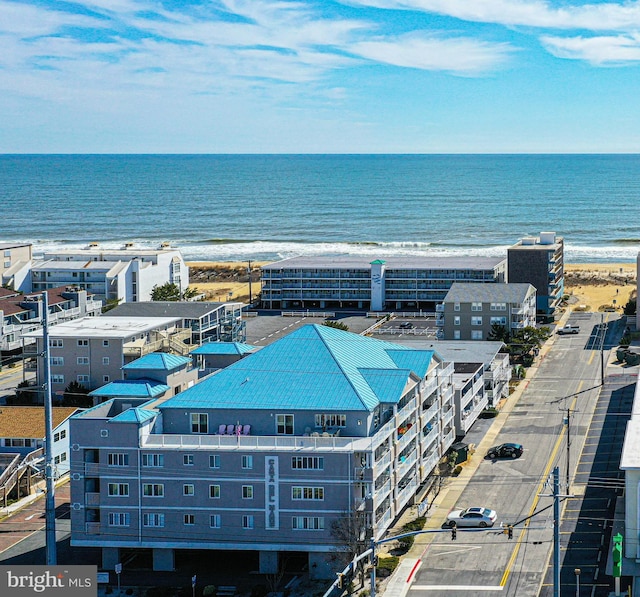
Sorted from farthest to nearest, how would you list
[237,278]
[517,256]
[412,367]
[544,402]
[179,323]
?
[237,278], [517,256], [179,323], [544,402], [412,367]

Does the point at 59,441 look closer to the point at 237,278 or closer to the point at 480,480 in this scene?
the point at 480,480

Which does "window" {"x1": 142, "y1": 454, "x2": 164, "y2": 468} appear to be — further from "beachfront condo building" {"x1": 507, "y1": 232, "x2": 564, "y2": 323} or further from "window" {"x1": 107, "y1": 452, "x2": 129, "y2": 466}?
"beachfront condo building" {"x1": 507, "y1": 232, "x2": 564, "y2": 323}

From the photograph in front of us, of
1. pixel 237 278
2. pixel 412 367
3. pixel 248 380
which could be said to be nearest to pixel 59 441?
pixel 248 380

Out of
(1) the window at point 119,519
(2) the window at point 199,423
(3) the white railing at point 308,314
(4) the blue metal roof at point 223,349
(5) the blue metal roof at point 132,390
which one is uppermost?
(4) the blue metal roof at point 223,349

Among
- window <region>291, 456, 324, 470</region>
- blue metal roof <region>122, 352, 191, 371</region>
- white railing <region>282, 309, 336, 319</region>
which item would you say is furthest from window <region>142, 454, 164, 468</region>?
white railing <region>282, 309, 336, 319</region>


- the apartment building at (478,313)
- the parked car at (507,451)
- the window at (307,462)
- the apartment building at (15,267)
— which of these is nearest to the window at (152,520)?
the window at (307,462)

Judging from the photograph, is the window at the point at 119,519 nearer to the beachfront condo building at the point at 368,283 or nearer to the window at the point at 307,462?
the window at the point at 307,462
